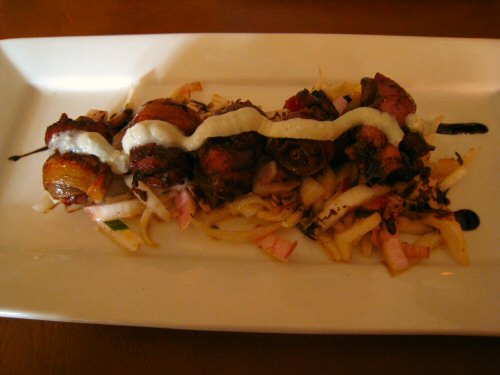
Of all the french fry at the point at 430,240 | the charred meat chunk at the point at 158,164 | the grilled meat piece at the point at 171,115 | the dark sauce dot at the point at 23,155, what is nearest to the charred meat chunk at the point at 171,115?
the grilled meat piece at the point at 171,115

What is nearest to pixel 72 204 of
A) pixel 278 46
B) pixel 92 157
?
pixel 92 157

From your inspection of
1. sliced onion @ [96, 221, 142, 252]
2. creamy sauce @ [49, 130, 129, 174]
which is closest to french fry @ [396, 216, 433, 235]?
sliced onion @ [96, 221, 142, 252]

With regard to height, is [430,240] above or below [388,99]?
below

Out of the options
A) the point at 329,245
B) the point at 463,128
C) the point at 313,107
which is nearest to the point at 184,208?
the point at 329,245

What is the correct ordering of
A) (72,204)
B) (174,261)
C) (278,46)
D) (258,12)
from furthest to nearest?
(258,12) → (278,46) → (72,204) → (174,261)

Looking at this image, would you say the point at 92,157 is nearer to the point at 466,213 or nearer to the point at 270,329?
the point at 270,329

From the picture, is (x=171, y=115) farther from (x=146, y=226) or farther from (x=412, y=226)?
(x=412, y=226)

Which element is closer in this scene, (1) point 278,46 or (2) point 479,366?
(2) point 479,366

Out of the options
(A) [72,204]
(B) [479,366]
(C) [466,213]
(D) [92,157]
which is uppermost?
(C) [466,213]
